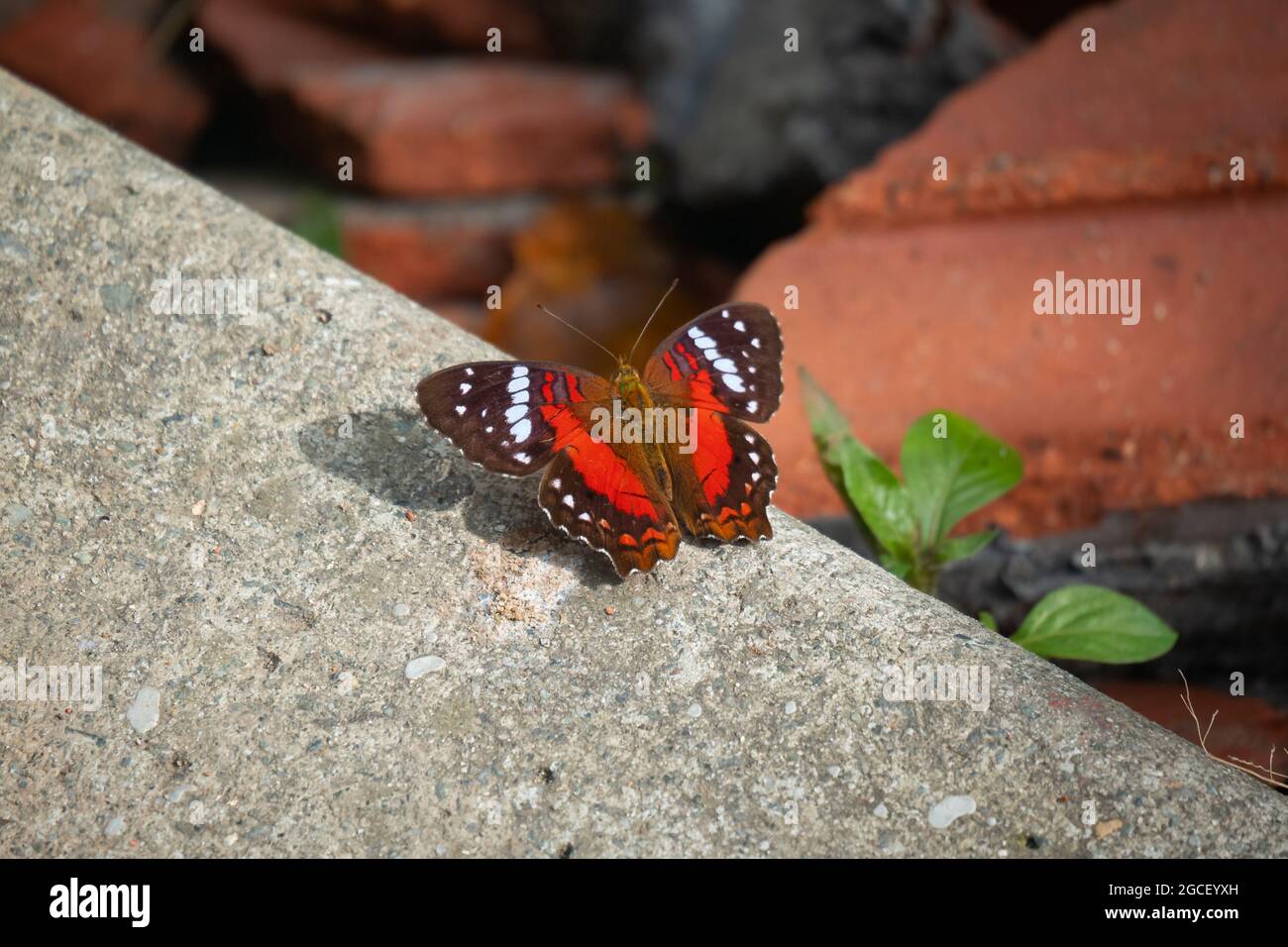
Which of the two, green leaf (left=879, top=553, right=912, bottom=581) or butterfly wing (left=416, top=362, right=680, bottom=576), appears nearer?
butterfly wing (left=416, top=362, right=680, bottom=576)

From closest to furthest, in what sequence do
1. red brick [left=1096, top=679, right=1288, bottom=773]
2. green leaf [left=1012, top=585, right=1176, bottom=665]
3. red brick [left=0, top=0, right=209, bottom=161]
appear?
green leaf [left=1012, top=585, right=1176, bottom=665], red brick [left=1096, top=679, right=1288, bottom=773], red brick [left=0, top=0, right=209, bottom=161]

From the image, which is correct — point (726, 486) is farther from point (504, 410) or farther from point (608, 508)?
point (504, 410)

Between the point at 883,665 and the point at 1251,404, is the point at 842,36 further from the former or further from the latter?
the point at 883,665

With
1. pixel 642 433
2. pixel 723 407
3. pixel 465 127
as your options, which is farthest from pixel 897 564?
pixel 465 127

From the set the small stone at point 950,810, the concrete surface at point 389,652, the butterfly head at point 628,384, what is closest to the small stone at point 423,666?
the concrete surface at point 389,652

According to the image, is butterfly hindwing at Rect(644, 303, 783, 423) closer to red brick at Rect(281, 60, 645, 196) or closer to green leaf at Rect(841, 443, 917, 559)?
green leaf at Rect(841, 443, 917, 559)

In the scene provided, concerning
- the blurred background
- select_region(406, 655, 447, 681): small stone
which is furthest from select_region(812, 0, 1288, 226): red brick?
select_region(406, 655, 447, 681): small stone

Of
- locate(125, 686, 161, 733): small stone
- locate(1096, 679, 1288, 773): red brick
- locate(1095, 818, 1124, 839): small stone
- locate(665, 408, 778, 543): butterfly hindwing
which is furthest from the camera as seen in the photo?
locate(1096, 679, 1288, 773): red brick

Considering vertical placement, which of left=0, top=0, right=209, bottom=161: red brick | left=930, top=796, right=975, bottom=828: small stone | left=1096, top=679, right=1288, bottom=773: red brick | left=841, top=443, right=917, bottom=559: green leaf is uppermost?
left=0, top=0, right=209, bottom=161: red brick
